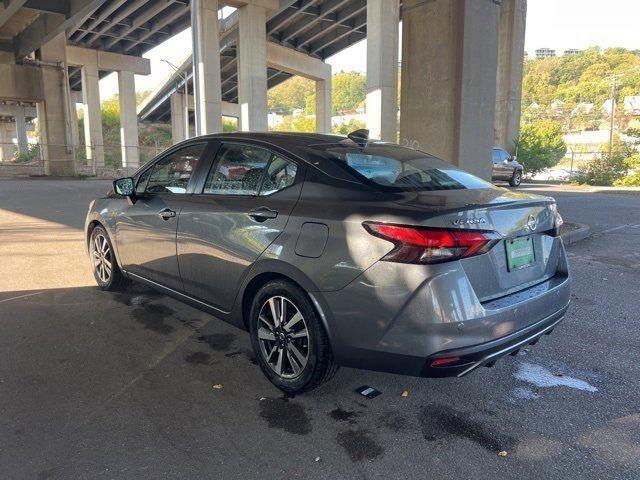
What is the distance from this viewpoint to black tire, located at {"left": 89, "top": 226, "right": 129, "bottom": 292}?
5.16m

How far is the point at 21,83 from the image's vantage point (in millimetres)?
28547

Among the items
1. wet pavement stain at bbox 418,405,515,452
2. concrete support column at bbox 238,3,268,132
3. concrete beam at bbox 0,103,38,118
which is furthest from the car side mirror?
concrete beam at bbox 0,103,38,118

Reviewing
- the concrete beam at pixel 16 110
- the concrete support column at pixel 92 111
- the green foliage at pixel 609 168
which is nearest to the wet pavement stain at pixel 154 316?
the green foliage at pixel 609 168

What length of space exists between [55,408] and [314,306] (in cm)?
170

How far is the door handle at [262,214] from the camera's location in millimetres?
3196

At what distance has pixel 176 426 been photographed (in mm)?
2846

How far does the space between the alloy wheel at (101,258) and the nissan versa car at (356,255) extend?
4.51 feet

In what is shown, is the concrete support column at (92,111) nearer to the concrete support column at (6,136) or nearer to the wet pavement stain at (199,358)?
the concrete support column at (6,136)

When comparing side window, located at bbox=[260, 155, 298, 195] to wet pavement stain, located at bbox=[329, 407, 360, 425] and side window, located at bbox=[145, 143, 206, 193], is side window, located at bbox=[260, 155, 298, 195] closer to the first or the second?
side window, located at bbox=[145, 143, 206, 193]

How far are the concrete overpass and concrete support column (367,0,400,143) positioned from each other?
0.06 metres

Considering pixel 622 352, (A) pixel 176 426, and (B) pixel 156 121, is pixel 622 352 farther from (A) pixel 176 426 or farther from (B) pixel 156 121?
(B) pixel 156 121

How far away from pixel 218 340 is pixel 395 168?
2.02 m

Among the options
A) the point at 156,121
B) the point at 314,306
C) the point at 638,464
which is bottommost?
the point at 638,464

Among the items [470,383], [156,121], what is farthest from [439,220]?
[156,121]
